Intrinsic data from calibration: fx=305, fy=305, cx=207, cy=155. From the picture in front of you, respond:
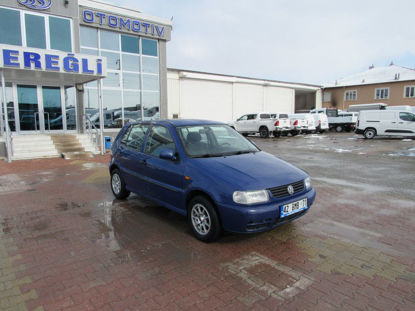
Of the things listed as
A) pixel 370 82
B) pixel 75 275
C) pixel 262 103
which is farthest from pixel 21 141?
pixel 370 82

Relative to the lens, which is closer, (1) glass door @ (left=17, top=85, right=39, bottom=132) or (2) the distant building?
(1) glass door @ (left=17, top=85, right=39, bottom=132)

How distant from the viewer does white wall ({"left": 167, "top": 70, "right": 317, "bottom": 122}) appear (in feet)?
80.6

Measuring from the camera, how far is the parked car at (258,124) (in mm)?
22117

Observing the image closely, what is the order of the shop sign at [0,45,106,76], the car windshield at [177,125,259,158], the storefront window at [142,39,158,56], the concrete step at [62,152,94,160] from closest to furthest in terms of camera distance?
the car windshield at [177,125,259,158], the shop sign at [0,45,106,76], the concrete step at [62,152,94,160], the storefront window at [142,39,158,56]

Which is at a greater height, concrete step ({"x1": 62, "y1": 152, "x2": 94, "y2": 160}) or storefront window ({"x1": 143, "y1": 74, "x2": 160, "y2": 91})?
storefront window ({"x1": 143, "y1": 74, "x2": 160, "y2": 91})

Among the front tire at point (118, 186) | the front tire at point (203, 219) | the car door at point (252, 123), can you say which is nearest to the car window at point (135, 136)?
the front tire at point (118, 186)

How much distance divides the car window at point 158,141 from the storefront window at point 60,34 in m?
12.0

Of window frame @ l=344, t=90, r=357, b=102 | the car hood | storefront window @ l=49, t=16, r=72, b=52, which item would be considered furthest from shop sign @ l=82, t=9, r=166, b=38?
window frame @ l=344, t=90, r=357, b=102

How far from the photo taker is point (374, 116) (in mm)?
19672

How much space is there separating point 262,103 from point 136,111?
16754 mm

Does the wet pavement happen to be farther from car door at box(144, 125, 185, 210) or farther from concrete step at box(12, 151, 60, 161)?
concrete step at box(12, 151, 60, 161)

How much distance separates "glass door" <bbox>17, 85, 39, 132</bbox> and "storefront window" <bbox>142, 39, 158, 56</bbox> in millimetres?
6758

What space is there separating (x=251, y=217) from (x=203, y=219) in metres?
0.73

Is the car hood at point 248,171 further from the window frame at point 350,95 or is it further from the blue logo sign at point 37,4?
the window frame at point 350,95
